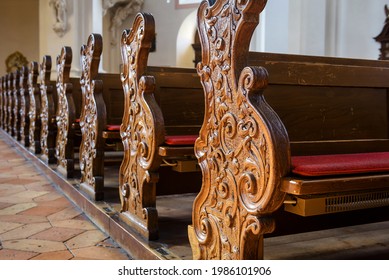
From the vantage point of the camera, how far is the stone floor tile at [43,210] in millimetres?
2895

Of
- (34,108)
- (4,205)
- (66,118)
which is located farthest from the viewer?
(34,108)

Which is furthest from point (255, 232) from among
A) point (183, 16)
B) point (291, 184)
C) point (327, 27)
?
point (183, 16)

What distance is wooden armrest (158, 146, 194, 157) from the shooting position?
2.04 meters

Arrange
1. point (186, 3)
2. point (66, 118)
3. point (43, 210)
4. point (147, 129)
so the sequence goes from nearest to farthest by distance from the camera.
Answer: point (147, 129) → point (43, 210) → point (66, 118) → point (186, 3)

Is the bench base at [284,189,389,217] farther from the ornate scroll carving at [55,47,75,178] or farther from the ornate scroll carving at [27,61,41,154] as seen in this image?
the ornate scroll carving at [27,61,41,154]

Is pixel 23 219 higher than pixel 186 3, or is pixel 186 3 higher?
pixel 186 3

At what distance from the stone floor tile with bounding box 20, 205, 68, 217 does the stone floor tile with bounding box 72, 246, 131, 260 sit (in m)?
0.75

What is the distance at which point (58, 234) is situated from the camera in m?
2.46

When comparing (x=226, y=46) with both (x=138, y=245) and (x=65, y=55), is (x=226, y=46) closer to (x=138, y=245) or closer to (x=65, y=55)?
(x=138, y=245)

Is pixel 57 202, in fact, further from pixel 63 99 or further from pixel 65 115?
pixel 63 99

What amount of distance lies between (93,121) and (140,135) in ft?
2.45

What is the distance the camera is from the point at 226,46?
1.57 meters

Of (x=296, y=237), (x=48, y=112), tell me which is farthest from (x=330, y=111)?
(x=48, y=112)

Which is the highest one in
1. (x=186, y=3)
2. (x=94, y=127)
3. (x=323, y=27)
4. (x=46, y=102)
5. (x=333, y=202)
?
(x=186, y=3)
